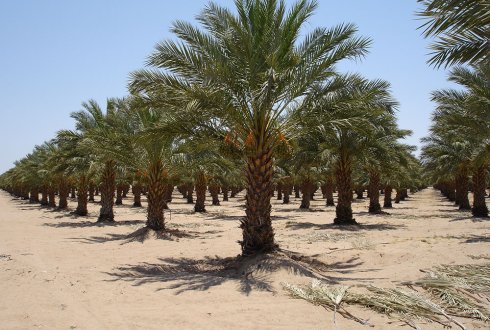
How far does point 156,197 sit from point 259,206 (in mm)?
7544

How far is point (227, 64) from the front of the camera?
9.87m

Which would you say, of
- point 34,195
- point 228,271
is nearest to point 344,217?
point 228,271

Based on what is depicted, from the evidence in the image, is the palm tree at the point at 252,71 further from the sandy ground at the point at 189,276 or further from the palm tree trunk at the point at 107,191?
the palm tree trunk at the point at 107,191

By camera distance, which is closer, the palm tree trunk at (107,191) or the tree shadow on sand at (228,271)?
the tree shadow on sand at (228,271)

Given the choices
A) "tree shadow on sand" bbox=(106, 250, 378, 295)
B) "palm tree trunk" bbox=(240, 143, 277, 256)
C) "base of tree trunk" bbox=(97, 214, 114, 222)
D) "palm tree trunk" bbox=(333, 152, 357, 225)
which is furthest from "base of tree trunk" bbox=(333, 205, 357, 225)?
"base of tree trunk" bbox=(97, 214, 114, 222)

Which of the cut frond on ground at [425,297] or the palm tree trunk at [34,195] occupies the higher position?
the palm tree trunk at [34,195]

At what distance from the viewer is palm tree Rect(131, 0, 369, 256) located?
375 inches

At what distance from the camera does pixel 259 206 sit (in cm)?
1009

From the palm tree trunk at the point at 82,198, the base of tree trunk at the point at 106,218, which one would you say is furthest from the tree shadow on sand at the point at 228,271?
the palm tree trunk at the point at 82,198

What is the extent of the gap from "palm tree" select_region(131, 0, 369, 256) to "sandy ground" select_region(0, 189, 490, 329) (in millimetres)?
1874

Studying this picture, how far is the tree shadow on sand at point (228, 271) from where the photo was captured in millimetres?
8039

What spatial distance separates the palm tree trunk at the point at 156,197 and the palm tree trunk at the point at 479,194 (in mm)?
16649

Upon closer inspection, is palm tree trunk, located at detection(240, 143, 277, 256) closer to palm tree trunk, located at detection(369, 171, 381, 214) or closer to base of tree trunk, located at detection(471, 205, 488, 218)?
base of tree trunk, located at detection(471, 205, 488, 218)

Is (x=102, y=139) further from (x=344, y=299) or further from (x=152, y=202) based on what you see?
(x=344, y=299)
